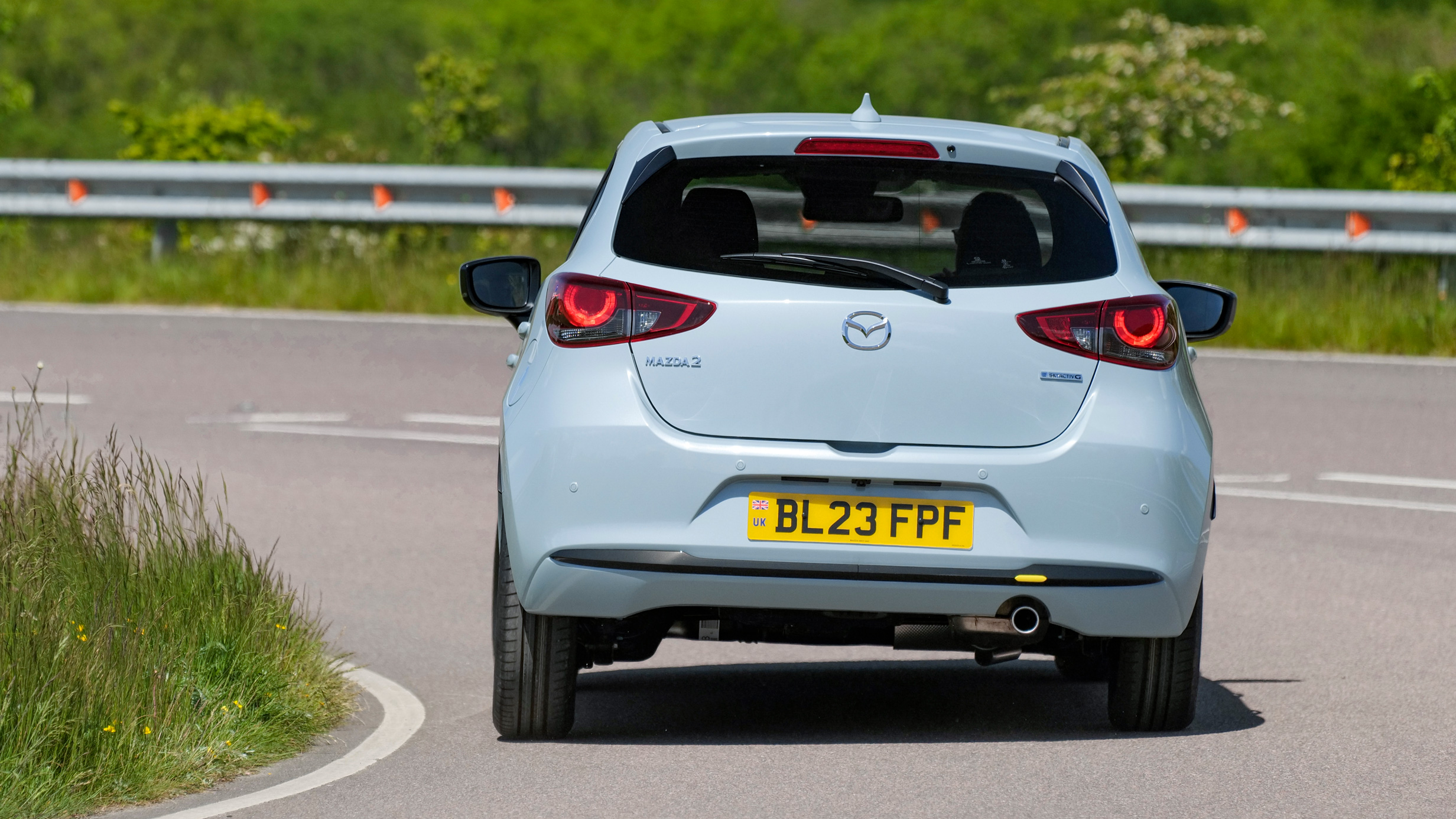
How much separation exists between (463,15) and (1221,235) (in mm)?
96727

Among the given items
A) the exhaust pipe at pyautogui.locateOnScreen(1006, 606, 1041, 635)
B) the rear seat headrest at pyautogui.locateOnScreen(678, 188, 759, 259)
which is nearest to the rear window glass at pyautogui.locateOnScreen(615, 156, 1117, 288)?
the rear seat headrest at pyautogui.locateOnScreen(678, 188, 759, 259)

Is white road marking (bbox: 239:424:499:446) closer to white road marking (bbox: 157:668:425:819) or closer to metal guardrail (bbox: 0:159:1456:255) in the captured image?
white road marking (bbox: 157:668:425:819)

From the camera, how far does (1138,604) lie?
5.21 meters

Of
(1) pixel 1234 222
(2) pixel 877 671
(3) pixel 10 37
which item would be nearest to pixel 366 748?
(2) pixel 877 671

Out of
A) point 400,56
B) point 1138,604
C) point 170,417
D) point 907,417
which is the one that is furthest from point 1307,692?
point 400,56

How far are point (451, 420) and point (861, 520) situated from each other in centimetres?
725

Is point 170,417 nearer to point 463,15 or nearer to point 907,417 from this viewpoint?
point 907,417

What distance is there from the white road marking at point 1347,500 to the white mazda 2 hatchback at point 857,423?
4.79 m

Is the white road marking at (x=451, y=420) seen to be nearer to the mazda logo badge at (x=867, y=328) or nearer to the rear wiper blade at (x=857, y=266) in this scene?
the rear wiper blade at (x=857, y=266)

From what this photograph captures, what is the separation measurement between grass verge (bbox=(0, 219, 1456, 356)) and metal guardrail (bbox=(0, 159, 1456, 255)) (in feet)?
0.91

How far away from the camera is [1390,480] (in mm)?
10508

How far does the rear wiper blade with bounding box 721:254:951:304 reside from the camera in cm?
515

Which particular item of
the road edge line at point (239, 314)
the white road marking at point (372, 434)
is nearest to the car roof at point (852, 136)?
the white road marking at point (372, 434)

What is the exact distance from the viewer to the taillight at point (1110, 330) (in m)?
5.14
